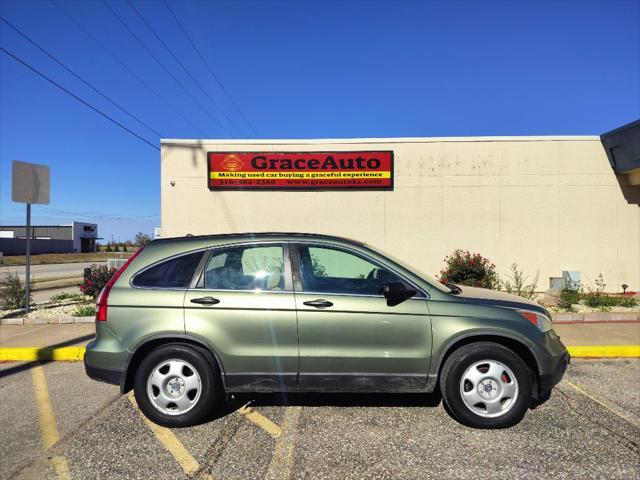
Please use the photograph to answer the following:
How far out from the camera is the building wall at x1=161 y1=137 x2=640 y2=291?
10742 millimetres

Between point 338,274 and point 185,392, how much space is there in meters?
1.86

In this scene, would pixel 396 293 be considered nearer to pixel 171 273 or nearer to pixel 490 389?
pixel 490 389

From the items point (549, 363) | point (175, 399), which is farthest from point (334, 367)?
point (549, 363)

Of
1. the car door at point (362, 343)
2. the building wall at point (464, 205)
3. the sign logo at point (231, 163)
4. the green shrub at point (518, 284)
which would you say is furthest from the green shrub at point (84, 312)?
the green shrub at point (518, 284)

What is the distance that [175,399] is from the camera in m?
3.79

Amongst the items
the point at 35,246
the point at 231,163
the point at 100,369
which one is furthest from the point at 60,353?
the point at 35,246

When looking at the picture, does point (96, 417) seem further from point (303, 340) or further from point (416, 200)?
point (416, 200)

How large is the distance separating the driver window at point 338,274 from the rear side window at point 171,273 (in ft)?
3.40

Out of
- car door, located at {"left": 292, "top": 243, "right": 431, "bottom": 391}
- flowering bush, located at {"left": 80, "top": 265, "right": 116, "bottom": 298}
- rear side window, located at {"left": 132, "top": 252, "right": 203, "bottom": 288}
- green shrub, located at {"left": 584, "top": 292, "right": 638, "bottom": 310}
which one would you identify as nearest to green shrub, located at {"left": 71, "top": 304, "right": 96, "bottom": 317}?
flowering bush, located at {"left": 80, "top": 265, "right": 116, "bottom": 298}

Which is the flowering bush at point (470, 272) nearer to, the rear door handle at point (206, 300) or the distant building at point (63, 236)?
the rear door handle at point (206, 300)

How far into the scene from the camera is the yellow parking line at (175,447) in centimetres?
321

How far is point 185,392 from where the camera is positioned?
3.79 metres

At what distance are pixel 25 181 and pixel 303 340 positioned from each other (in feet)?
28.6

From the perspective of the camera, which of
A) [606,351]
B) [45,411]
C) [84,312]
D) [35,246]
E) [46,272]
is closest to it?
[45,411]
